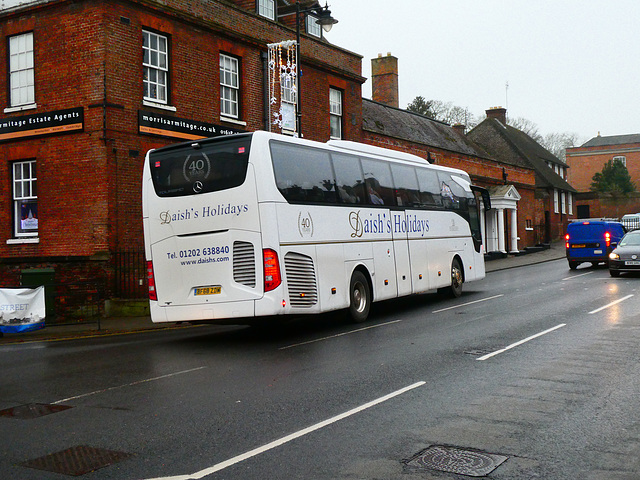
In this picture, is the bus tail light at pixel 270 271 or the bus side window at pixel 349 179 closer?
the bus tail light at pixel 270 271

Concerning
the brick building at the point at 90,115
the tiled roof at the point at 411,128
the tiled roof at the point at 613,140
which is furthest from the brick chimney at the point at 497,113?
the brick building at the point at 90,115

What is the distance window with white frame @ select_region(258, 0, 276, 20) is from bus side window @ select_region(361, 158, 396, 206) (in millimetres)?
11399

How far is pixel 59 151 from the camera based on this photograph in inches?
753

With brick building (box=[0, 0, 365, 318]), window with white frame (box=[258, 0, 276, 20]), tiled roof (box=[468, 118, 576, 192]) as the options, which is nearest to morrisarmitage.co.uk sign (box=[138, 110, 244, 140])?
brick building (box=[0, 0, 365, 318])

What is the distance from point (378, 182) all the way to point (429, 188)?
312 centimetres

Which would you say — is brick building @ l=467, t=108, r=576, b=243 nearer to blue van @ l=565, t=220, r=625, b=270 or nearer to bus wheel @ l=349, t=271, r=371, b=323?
blue van @ l=565, t=220, r=625, b=270

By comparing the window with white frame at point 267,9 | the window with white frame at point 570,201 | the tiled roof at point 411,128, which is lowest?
the window with white frame at point 570,201

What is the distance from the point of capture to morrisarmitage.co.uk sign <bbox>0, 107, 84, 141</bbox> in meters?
18.8

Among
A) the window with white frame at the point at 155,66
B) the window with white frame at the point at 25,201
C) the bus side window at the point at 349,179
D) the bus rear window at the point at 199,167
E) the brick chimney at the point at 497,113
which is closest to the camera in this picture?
the bus rear window at the point at 199,167

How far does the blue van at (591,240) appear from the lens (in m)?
28.1

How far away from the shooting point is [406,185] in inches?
692

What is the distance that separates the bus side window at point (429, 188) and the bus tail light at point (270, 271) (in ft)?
23.9

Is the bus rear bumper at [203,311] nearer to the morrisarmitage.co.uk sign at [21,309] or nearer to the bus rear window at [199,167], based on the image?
the bus rear window at [199,167]

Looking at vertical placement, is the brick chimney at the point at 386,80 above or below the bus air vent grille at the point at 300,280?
above
